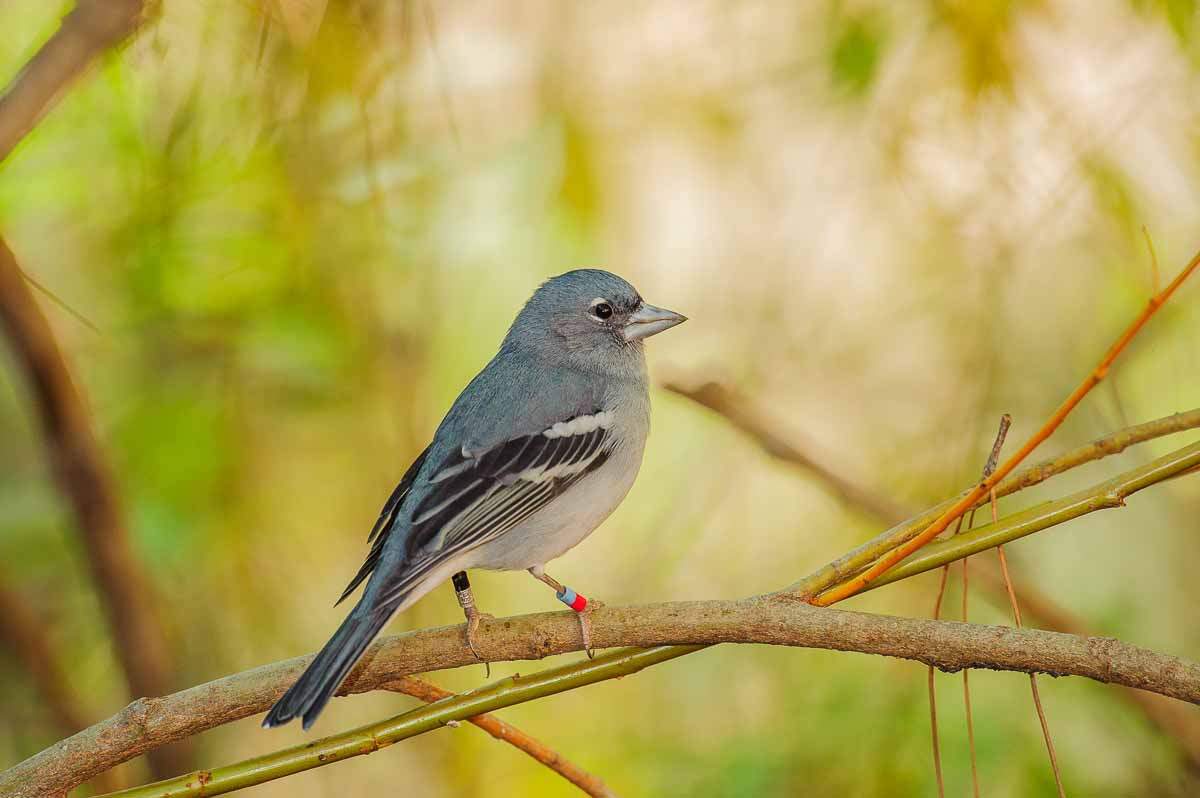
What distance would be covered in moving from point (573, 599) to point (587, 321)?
1242 millimetres

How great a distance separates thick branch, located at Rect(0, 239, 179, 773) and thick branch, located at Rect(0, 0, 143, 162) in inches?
60.3

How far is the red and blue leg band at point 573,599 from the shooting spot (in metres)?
2.56

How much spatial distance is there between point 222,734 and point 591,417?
9.80ft

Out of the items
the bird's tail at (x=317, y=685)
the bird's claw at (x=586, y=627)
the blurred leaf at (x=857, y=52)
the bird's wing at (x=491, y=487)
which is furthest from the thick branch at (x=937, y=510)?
the blurred leaf at (x=857, y=52)

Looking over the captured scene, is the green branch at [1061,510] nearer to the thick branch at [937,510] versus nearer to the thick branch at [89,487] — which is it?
the thick branch at [937,510]

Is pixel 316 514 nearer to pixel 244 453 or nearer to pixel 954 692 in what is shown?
pixel 244 453

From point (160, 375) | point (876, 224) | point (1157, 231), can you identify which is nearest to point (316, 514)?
point (160, 375)

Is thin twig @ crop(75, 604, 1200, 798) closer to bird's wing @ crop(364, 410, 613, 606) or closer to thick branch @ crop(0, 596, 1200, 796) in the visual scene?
thick branch @ crop(0, 596, 1200, 796)

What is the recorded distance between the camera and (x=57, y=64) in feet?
6.73

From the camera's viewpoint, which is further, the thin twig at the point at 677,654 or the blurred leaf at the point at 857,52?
the blurred leaf at the point at 857,52

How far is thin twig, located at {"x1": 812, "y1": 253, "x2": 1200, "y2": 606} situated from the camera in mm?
1852

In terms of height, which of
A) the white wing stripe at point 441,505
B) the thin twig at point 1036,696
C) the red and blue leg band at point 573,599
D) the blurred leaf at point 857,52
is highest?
the blurred leaf at point 857,52

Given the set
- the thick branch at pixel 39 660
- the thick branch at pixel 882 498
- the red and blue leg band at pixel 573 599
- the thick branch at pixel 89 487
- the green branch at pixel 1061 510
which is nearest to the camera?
the green branch at pixel 1061 510

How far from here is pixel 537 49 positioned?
448 cm
